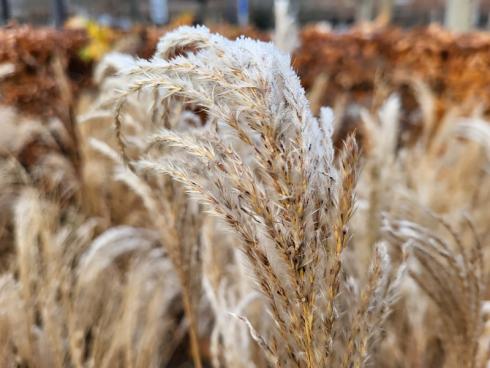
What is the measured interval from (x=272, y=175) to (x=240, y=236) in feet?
0.28

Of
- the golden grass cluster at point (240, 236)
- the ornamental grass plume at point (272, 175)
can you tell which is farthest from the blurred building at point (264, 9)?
the ornamental grass plume at point (272, 175)

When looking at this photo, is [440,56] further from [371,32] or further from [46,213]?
[46,213]

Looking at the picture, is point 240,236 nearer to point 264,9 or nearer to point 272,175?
point 272,175

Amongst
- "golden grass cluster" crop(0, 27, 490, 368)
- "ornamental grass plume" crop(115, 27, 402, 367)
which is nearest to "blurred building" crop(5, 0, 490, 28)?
"golden grass cluster" crop(0, 27, 490, 368)

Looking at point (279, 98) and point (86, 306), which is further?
point (86, 306)

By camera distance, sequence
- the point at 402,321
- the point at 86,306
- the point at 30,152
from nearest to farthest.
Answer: the point at 86,306 < the point at 402,321 < the point at 30,152

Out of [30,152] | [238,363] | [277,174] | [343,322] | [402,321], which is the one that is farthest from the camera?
[30,152]

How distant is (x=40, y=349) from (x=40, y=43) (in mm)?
2172

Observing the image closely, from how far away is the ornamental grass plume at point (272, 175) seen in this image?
592mm

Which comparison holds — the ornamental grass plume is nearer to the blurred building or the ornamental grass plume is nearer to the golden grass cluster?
the golden grass cluster

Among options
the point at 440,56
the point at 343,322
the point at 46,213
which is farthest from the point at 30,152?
the point at 440,56

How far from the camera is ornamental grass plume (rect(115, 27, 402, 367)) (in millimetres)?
592

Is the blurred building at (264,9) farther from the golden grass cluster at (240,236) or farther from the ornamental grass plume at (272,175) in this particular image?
the ornamental grass plume at (272,175)

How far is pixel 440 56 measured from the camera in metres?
3.49
